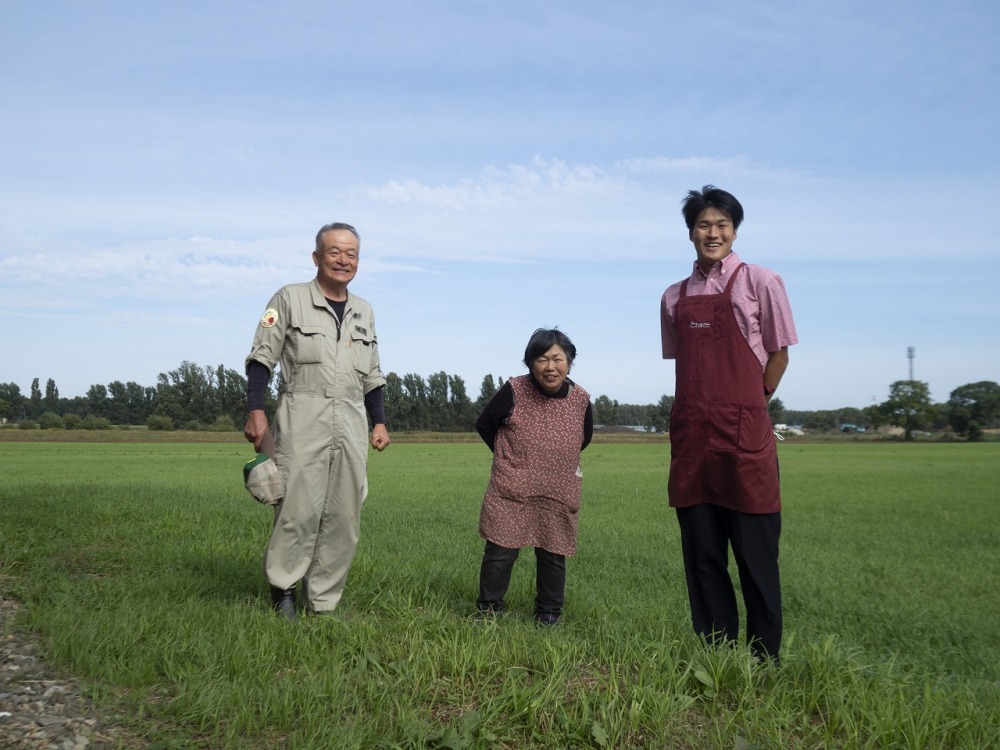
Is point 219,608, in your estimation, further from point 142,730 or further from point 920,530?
point 920,530

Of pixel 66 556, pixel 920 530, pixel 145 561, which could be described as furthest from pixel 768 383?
pixel 920 530

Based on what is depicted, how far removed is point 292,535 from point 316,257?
1.54 metres

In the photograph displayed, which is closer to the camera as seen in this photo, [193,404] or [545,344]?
[545,344]

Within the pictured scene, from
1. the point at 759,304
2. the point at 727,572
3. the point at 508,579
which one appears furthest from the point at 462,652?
the point at 759,304

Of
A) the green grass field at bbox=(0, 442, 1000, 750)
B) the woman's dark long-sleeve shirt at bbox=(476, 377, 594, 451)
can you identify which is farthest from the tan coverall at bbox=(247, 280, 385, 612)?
the woman's dark long-sleeve shirt at bbox=(476, 377, 594, 451)

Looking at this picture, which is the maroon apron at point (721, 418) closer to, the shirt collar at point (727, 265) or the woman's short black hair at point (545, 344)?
the shirt collar at point (727, 265)

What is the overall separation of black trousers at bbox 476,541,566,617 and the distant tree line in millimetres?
33016

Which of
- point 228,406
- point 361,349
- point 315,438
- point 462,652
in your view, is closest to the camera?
point 462,652

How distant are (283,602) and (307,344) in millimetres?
1409

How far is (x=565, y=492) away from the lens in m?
4.67

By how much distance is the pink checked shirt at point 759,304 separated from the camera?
3.92 metres

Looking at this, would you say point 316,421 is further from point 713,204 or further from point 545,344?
point 713,204

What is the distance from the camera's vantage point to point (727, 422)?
389cm

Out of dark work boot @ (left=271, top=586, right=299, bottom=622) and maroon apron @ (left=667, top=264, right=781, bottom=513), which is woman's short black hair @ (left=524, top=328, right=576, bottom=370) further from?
dark work boot @ (left=271, top=586, right=299, bottom=622)
